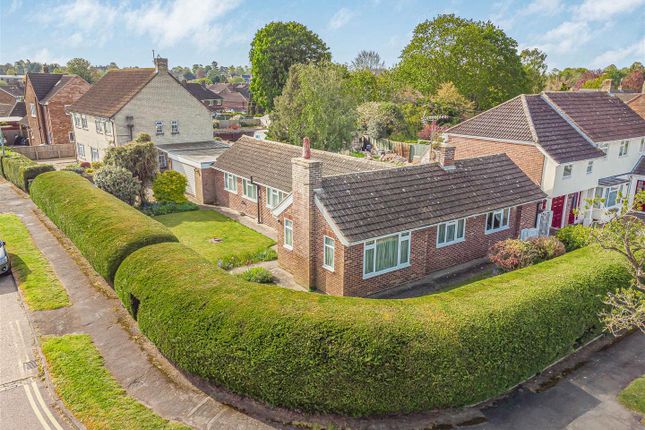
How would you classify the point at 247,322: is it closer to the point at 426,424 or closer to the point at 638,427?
the point at 426,424

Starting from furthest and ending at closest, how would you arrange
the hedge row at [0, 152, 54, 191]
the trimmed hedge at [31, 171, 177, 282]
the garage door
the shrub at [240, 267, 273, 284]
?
the garage door, the hedge row at [0, 152, 54, 191], the shrub at [240, 267, 273, 284], the trimmed hedge at [31, 171, 177, 282]

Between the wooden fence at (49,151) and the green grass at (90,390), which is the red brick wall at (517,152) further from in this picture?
the wooden fence at (49,151)

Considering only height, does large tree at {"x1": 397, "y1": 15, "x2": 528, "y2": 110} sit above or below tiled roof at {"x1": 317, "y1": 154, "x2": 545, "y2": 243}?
above

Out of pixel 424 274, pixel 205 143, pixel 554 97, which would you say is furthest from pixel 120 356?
pixel 205 143

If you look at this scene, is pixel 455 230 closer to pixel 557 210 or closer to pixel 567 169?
pixel 567 169

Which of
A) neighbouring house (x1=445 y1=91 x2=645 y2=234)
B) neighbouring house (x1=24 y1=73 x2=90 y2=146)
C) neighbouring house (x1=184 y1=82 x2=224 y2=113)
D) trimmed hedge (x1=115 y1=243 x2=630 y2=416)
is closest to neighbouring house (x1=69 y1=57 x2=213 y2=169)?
neighbouring house (x1=24 y1=73 x2=90 y2=146)

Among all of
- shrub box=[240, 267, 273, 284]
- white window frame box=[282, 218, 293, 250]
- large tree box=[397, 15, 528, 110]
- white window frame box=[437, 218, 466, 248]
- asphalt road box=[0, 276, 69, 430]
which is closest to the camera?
asphalt road box=[0, 276, 69, 430]

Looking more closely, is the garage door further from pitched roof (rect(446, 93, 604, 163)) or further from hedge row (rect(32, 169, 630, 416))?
pitched roof (rect(446, 93, 604, 163))
